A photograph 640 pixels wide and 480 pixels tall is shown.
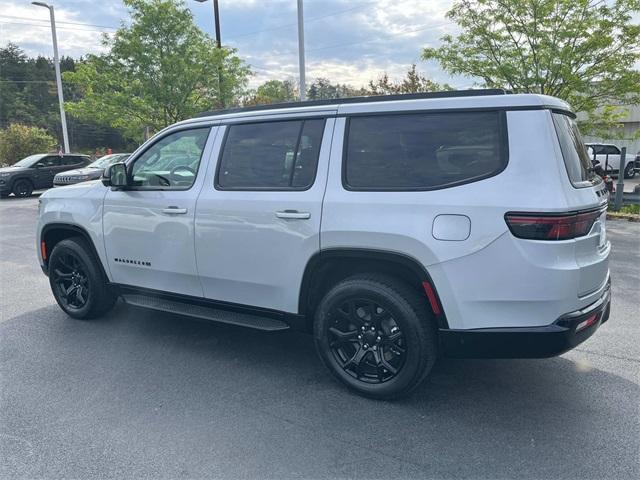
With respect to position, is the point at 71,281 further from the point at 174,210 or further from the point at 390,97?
the point at 390,97

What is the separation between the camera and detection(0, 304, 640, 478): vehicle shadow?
107 inches

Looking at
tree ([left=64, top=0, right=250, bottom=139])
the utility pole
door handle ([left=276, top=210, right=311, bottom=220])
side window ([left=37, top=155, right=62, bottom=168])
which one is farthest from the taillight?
side window ([left=37, top=155, right=62, bottom=168])

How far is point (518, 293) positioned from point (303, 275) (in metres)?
1.41

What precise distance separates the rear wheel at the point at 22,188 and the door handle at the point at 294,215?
17706mm

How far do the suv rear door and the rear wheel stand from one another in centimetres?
1697

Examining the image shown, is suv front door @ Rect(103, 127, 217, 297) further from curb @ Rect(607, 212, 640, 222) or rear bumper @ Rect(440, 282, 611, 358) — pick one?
curb @ Rect(607, 212, 640, 222)

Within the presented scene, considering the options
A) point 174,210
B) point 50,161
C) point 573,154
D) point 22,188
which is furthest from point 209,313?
point 50,161

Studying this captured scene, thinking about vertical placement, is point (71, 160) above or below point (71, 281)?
above

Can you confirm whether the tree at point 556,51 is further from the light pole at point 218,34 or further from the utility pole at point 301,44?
the light pole at point 218,34

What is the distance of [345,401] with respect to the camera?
3.32 metres

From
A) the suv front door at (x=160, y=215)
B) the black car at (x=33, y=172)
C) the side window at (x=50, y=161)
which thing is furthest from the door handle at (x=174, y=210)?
the side window at (x=50, y=161)

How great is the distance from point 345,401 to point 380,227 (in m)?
1.21

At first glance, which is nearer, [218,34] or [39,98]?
[218,34]

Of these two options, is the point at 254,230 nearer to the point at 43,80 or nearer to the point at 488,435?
the point at 488,435
